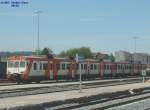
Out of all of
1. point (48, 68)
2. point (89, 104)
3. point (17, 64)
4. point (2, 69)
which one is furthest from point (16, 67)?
point (89, 104)

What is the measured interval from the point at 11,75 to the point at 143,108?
30.3m

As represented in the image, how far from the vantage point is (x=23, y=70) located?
49000 mm

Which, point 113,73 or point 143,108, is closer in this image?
point 143,108

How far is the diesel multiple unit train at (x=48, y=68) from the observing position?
4922 cm

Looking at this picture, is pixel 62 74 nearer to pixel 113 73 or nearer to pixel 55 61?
pixel 55 61

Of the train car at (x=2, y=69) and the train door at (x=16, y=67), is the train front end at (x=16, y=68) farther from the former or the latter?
the train car at (x=2, y=69)

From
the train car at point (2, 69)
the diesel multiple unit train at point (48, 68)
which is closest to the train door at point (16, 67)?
the diesel multiple unit train at point (48, 68)

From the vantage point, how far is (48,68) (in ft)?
171

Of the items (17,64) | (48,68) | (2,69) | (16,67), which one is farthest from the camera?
(2,69)

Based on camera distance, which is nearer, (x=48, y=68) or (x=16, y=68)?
(x=16, y=68)

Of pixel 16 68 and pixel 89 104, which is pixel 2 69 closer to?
pixel 16 68

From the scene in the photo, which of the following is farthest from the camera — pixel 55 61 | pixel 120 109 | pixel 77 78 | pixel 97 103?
pixel 77 78

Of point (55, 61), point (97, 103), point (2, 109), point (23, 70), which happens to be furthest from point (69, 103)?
point (55, 61)

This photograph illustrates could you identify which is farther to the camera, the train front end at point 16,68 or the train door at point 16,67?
the train door at point 16,67
